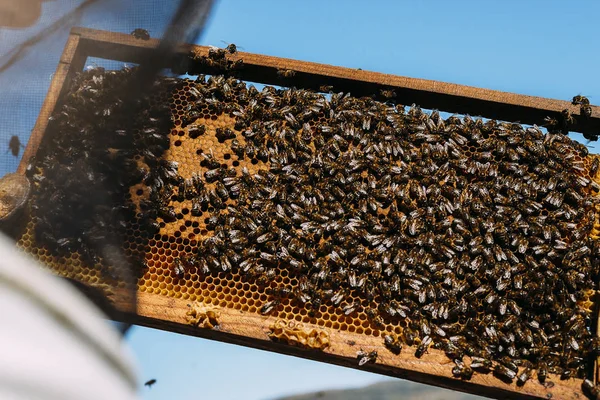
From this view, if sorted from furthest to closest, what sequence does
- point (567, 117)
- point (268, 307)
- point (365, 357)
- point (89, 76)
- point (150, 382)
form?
1. point (150, 382)
2. point (567, 117)
3. point (89, 76)
4. point (268, 307)
5. point (365, 357)

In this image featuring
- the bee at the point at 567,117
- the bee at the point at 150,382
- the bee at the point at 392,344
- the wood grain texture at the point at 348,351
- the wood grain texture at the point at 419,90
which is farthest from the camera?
the bee at the point at 150,382

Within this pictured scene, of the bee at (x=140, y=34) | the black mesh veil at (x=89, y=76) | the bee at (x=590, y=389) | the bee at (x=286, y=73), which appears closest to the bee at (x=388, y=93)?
the bee at (x=286, y=73)

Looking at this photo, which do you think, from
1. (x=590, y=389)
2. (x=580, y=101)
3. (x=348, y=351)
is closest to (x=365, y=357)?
(x=348, y=351)

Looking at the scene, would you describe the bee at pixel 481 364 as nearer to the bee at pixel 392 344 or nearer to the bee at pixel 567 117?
the bee at pixel 392 344

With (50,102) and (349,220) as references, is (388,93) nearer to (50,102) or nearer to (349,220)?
(349,220)

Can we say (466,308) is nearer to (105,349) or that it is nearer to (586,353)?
(586,353)
